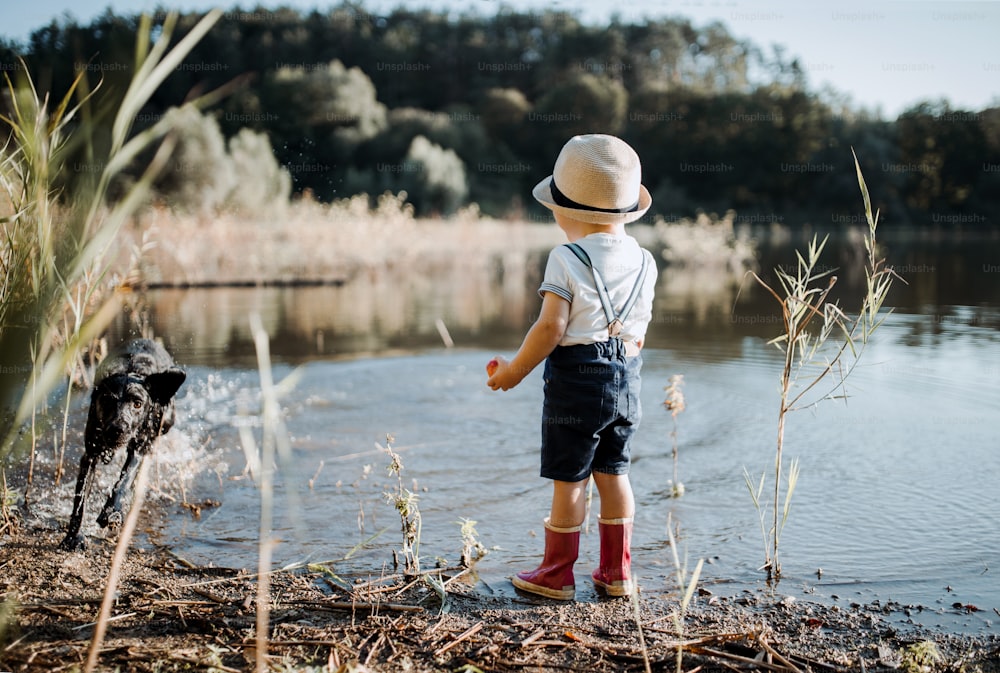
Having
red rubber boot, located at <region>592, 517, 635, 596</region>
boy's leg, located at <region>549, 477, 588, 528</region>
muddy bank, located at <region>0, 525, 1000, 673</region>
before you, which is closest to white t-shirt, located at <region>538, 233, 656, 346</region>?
boy's leg, located at <region>549, 477, 588, 528</region>

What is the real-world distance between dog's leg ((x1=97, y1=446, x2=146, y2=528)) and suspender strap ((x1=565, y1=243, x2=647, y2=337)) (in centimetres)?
206

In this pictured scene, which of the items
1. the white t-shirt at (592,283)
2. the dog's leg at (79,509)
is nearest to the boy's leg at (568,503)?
the white t-shirt at (592,283)

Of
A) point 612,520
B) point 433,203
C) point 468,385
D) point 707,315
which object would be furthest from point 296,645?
point 433,203

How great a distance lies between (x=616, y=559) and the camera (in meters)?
3.29

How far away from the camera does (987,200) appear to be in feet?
133

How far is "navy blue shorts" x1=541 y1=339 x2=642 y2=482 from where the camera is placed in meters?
3.23

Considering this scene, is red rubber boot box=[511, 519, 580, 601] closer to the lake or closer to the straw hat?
the lake

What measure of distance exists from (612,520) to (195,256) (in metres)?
13.3

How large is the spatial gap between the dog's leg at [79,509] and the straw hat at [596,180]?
216cm

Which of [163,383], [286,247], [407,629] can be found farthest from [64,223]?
[286,247]

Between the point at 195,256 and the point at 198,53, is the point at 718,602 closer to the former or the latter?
the point at 195,256

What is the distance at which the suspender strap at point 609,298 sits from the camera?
10.5 feet

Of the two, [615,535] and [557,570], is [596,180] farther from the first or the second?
[557,570]

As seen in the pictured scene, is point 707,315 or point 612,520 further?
point 707,315
